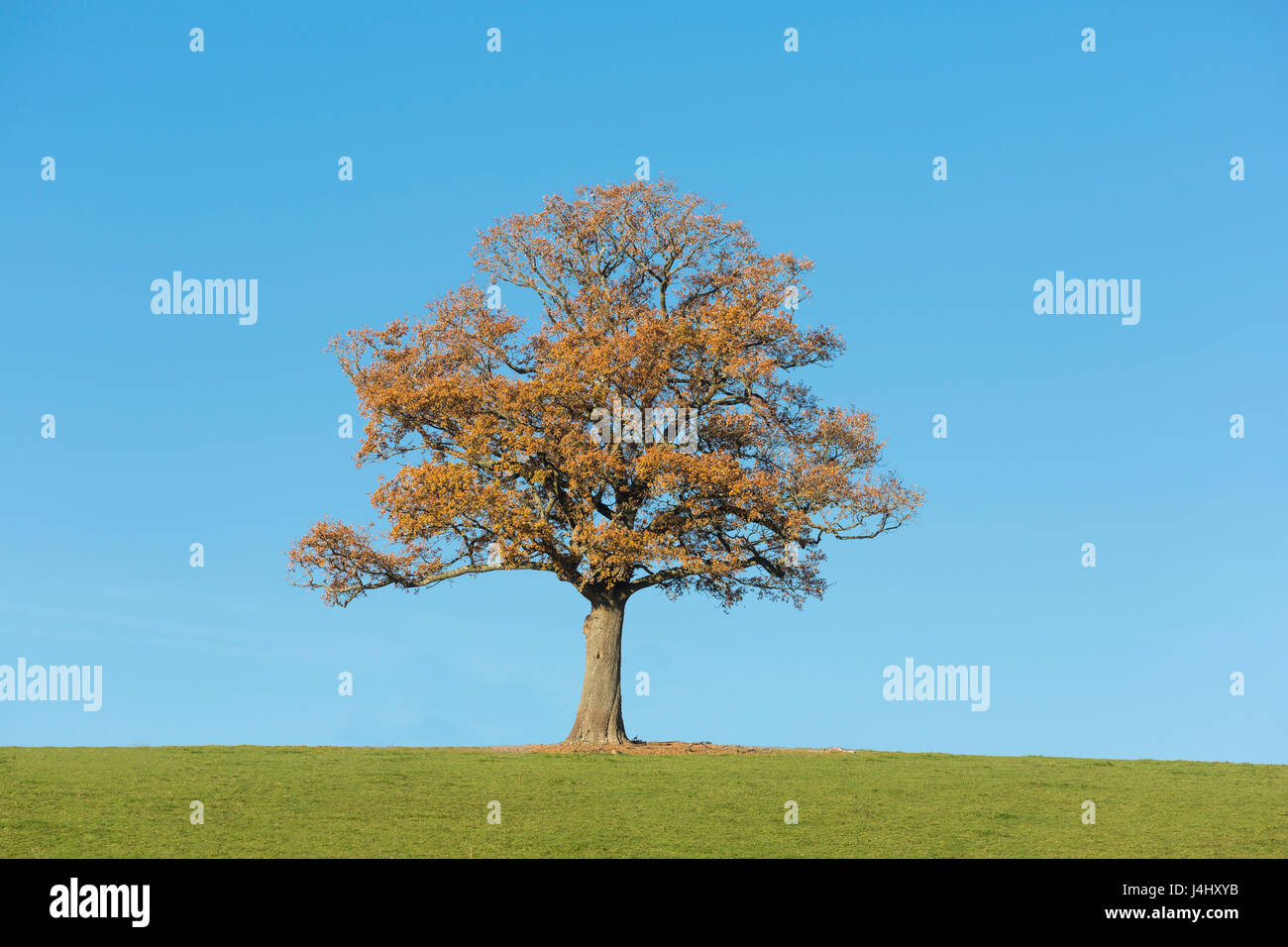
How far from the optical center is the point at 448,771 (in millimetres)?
26844

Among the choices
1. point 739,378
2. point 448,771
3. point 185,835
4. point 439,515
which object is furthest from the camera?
point 739,378

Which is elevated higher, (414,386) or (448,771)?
(414,386)

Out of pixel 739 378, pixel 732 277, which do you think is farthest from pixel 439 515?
pixel 732 277

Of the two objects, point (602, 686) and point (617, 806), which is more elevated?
point (602, 686)

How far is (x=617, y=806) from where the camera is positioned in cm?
2212

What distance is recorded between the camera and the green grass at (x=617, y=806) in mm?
18781

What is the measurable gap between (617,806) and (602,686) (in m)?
12.4

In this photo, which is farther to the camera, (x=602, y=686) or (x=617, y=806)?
(x=602, y=686)

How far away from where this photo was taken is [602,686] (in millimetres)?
34469

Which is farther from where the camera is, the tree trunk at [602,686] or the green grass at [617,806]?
the tree trunk at [602,686]

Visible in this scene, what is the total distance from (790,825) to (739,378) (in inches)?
629

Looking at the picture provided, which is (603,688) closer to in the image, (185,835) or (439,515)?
(439,515)

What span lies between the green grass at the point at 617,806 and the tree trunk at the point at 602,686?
408 centimetres

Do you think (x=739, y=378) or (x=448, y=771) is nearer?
(x=448, y=771)
